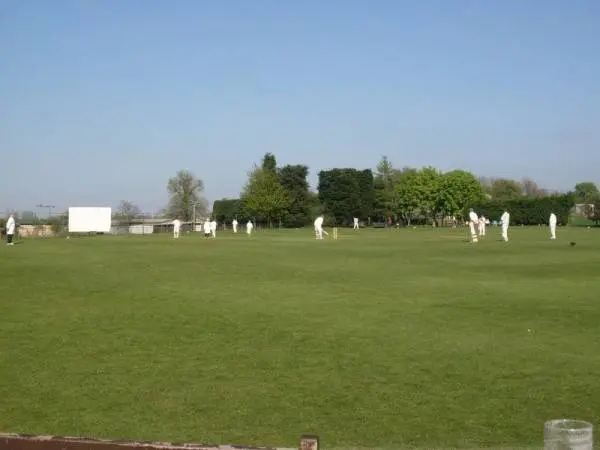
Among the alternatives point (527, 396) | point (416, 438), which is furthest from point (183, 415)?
point (527, 396)

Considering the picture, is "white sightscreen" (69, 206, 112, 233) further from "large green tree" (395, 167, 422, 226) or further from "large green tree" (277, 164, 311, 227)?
"large green tree" (395, 167, 422, 226)

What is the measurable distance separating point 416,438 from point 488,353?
3.47 meters

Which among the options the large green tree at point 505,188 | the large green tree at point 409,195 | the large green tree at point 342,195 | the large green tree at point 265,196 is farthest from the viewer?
the large green tree at point 505,188

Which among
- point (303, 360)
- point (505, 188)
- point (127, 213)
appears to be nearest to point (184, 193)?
point (127, 213)

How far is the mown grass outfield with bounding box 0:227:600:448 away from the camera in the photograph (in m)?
6.54

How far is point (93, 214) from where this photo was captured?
69062mm

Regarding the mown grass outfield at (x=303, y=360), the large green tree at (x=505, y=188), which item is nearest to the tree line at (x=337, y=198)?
the large green tree at (x=505, y=188)

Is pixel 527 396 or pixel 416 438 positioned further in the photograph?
pixel 527 396

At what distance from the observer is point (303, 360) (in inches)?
355

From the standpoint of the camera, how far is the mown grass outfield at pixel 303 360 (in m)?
6.54

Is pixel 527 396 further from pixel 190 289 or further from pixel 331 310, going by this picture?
pixel 190 289

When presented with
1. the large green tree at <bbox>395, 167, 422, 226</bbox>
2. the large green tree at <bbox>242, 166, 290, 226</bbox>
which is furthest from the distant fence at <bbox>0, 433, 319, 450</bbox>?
the large green tree at <bbox>395, 167, 422, 226</bbox>

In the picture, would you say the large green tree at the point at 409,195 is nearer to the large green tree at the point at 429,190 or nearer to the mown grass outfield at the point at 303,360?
the large green tree at the point at 429,190

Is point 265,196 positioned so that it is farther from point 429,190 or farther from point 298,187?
point 429,190
